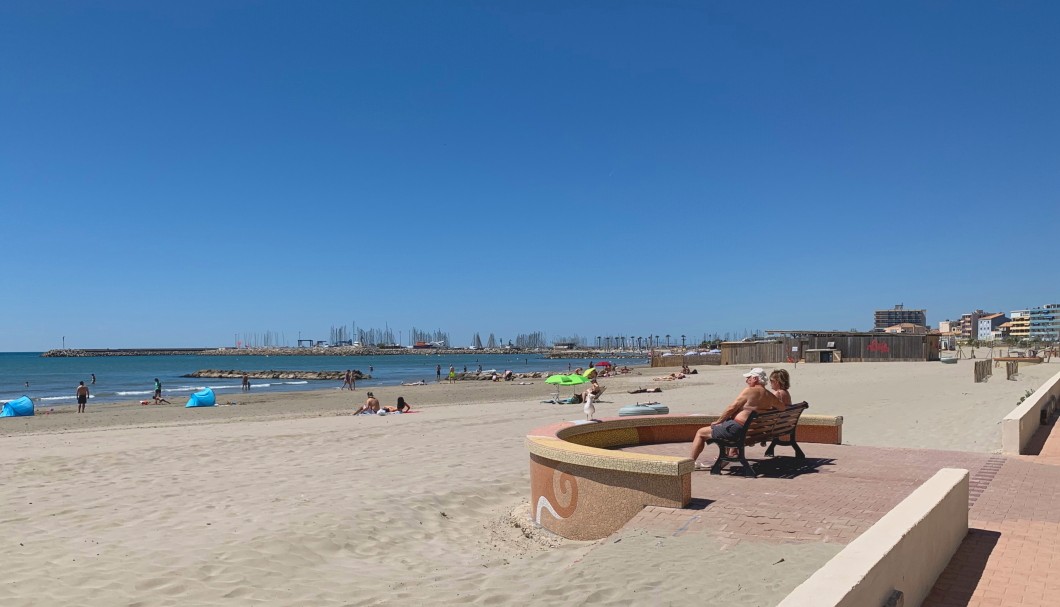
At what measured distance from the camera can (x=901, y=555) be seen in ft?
11.2

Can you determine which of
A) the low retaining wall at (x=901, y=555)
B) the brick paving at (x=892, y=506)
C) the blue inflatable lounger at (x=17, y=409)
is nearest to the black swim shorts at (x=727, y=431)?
the brick paving at (x=892, y=506)

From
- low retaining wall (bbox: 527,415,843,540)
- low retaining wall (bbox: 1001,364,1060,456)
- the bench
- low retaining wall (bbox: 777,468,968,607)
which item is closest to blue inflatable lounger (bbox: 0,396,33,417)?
low retaining wall (bbox: 527,415,843,540)

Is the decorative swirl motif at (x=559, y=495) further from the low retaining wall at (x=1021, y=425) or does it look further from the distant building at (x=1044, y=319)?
the distant building at (x=1044, y=319)

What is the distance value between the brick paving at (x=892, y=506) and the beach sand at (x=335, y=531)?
0.40 metres

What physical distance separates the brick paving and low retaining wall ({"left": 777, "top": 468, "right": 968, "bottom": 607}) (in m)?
0.19

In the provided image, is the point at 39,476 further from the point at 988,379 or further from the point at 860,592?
the point at 988,379

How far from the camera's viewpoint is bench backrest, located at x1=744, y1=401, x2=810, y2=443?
7.04 meters

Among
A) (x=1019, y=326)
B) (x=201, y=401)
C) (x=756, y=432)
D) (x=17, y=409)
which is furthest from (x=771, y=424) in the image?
(x=1019, y=326)

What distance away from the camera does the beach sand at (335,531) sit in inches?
189

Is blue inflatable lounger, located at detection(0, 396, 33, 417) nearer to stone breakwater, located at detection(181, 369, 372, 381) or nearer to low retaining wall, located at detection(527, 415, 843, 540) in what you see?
low retaining wall, located at detection(527, 415, 843, 540)

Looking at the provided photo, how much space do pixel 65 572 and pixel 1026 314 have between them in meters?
216

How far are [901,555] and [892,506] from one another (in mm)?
2605

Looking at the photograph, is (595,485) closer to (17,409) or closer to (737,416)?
(737,416)

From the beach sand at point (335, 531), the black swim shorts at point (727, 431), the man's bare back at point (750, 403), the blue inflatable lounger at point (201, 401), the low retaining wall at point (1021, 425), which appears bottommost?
the blue inflatable lounger at point (201, 401)
